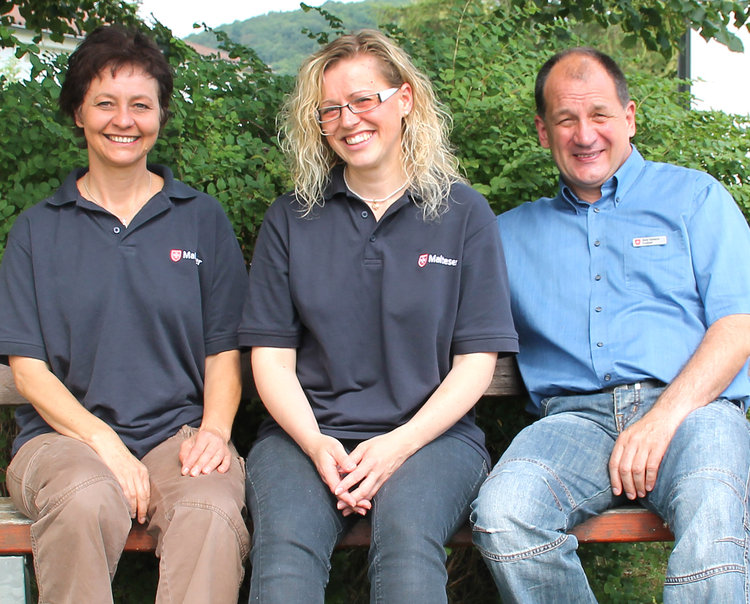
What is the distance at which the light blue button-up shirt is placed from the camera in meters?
3.07

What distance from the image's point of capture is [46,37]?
204 inches

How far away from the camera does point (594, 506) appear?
9.29 feet

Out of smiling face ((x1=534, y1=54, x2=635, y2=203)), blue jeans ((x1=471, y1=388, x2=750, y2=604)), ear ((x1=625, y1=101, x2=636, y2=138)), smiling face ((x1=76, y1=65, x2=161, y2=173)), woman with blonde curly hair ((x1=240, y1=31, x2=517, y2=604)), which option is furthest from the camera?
ear ((x1=625, y1=101, x2=636, y2=138))

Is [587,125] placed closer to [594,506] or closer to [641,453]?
[641,453]

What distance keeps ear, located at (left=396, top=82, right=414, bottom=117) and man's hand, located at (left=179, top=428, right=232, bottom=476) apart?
1237mm

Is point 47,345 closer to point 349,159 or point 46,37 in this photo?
point 349,159

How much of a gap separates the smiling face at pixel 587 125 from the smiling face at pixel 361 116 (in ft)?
2.08

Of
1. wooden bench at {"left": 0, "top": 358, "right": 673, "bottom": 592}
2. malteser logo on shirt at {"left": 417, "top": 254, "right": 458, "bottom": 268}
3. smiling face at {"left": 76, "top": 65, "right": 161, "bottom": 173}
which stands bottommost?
wooden bench at {"left": 0, "top": 358, "right": 673, "bottom": 592}

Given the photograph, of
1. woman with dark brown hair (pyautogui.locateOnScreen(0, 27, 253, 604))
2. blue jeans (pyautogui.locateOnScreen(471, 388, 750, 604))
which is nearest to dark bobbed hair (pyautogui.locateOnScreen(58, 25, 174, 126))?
woman with dark brown hair (pyautogui.locateOnScreen(0, 27, 253, 604))

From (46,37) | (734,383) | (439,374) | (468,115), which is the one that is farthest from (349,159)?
(46,37)

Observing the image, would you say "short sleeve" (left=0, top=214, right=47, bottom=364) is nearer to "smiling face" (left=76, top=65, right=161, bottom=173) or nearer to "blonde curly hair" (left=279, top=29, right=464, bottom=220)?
"smiling face" (left=76, top=65, right=161, bottom=173)

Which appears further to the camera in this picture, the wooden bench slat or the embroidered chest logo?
the embroidered chest logo

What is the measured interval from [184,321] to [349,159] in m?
0.76

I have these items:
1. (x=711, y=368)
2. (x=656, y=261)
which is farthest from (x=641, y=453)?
(x=656, y=261)
